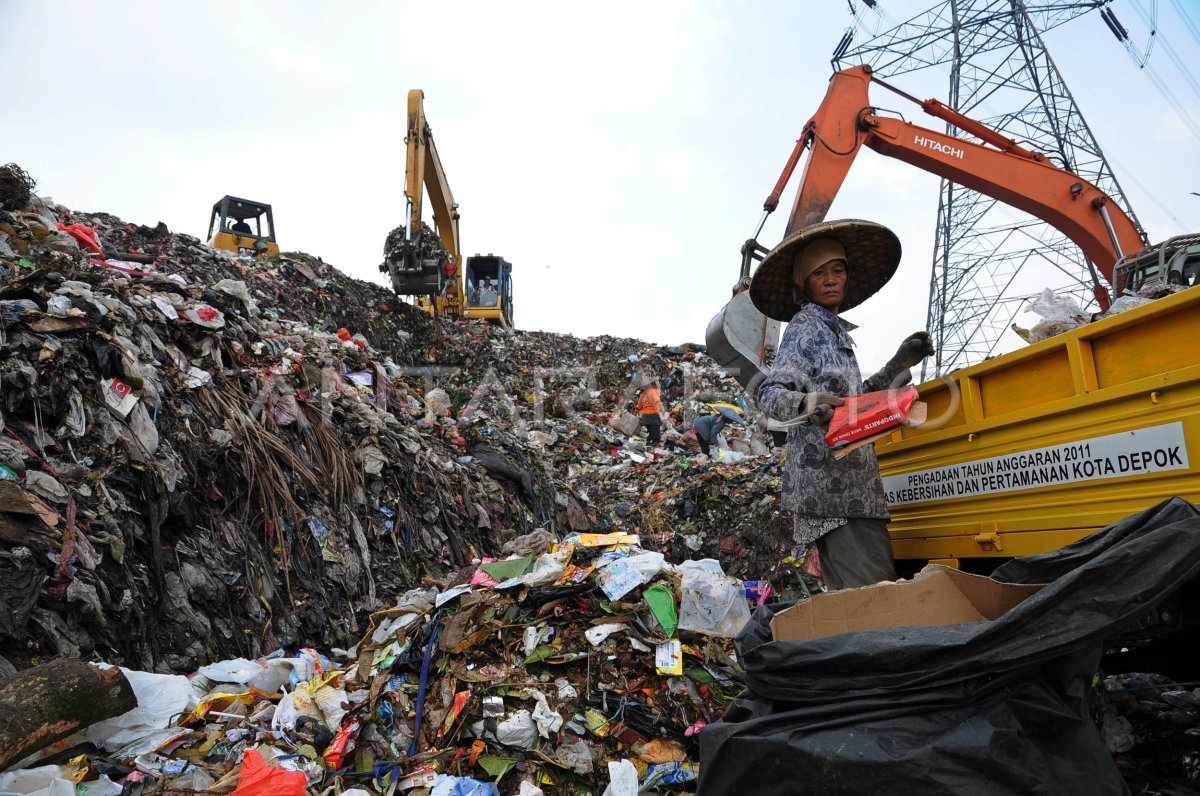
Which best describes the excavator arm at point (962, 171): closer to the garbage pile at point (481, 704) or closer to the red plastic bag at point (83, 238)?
the garbage pile at point (481, 704)

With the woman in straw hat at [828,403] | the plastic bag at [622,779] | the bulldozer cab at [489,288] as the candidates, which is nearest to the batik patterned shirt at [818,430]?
the woman in straw hat at [828,403]

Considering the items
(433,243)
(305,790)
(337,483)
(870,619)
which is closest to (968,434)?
(870,619)

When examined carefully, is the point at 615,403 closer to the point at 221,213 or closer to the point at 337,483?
the point at 221,213

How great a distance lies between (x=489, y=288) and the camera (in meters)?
17.0

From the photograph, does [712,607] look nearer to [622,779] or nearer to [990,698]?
[622,779]

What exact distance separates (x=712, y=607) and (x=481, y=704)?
976 mm

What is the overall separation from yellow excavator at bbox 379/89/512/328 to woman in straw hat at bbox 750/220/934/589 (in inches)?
353

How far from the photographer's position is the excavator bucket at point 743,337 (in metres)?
5.42

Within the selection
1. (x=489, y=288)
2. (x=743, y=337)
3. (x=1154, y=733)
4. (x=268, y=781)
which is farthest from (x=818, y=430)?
(x=489, y=288)

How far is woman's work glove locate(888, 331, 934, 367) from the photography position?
2.59 m

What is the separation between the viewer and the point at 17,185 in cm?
571

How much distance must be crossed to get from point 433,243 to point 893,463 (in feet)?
32.6

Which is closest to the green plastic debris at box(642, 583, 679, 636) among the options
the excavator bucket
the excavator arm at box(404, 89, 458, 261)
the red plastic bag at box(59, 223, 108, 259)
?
the excavator bucket

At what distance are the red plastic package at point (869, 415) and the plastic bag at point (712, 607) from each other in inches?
36.5
